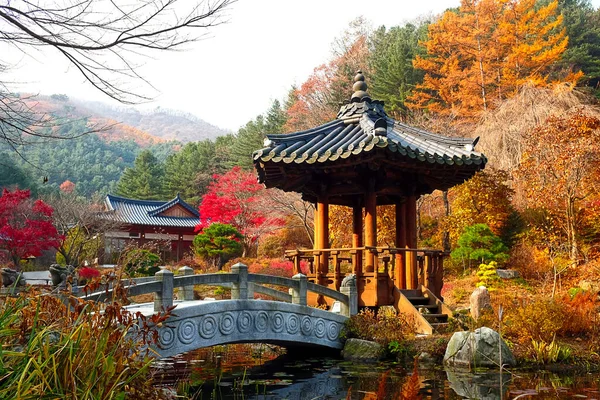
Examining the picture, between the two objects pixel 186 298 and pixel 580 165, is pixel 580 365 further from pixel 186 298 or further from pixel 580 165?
pixel 580 165

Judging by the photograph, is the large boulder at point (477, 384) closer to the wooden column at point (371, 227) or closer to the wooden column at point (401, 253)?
the wooden column at point (371, 227)

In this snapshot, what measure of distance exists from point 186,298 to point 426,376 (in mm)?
4639

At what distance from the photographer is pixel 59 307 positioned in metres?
4.75

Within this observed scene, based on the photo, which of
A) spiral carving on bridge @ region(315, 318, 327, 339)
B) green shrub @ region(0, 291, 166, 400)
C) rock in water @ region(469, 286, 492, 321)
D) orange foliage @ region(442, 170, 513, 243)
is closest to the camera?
green shrub @ region(0, 291, 166, 400)

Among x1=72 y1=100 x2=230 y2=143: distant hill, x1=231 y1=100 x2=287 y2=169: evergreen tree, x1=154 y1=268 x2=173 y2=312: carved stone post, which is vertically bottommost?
x1=154 y1=268 x2=173 y2=312: carved stone post

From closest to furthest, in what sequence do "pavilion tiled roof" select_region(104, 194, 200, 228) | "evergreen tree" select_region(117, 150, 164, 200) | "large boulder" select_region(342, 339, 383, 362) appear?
1. "large boulder" select_region(342, 339, 383, 362)
2. "pavilion tiled roof" select_region(104, 194, 200, 228)
3. "evergreen tree" select_region(117, 150, 164, 200)

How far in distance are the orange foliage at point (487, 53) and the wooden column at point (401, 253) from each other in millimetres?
18941

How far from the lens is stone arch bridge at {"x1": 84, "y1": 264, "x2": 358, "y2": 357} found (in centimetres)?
794

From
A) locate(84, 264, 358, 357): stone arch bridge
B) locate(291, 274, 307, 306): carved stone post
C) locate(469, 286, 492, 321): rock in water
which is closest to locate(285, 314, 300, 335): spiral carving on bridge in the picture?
locate(84, 264, 358, 357): stone arch bridge

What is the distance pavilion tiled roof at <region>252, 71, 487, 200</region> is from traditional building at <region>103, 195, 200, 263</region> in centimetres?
2742

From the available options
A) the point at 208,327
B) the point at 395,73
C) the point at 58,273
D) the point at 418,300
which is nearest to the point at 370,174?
the point at 418,300

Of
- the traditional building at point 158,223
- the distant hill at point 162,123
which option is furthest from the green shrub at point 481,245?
the distant hill at point 162,123

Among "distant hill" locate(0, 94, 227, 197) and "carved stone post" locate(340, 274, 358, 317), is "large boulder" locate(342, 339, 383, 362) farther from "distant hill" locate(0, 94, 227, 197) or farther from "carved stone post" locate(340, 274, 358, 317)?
"distant hill" locate(0, 94, 227, 197)

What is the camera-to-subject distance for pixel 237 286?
30.4ft
